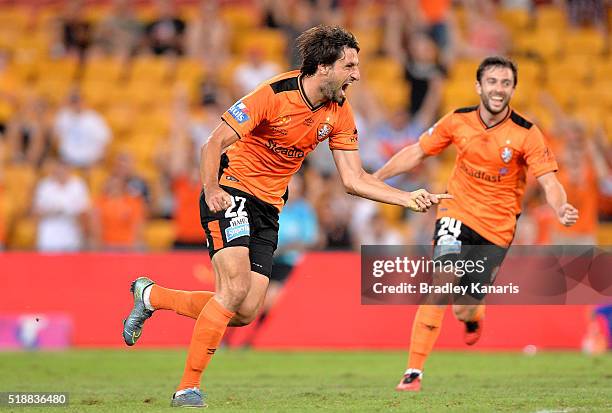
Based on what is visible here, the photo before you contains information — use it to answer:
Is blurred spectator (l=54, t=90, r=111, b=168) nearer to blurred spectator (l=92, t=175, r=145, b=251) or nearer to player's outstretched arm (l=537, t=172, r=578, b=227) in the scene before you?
blurred spectator (l=92, t=175, r=145, b=251)

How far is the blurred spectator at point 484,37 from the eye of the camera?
1967cm

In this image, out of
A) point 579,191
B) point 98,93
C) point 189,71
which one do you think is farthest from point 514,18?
point 98,93

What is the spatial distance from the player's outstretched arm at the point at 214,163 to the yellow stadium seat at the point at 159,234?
8.96 meters

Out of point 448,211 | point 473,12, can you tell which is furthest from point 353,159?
point 473,12

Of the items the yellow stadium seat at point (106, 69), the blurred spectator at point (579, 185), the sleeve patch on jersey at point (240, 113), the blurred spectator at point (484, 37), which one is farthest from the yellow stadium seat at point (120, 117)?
the sleeve patch on jersey at point (240, 113)

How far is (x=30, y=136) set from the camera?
1875cm

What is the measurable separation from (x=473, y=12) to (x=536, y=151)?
33.8 feet

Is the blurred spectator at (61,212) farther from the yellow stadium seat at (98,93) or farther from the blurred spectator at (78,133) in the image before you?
the yellow stadium seat at (98,93)

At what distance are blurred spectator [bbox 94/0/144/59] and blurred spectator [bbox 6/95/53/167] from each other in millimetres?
2703

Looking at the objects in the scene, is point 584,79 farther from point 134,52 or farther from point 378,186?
point 378,186

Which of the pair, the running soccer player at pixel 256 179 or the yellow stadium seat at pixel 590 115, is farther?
the yellow stadium seat at pixel 590 115

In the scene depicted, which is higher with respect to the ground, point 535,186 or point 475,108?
point 535,186

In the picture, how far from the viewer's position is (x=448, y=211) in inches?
424

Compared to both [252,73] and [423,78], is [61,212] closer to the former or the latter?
[252,73]
